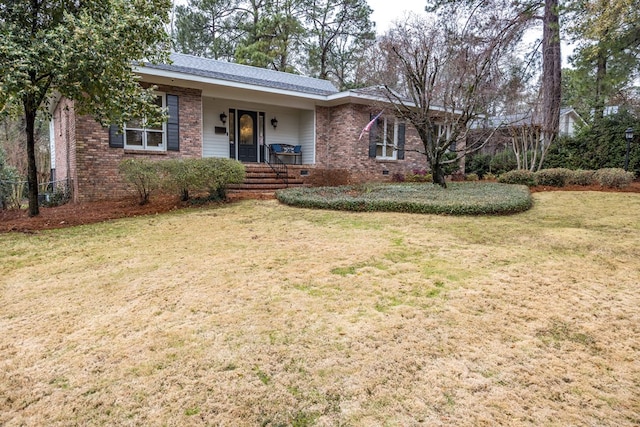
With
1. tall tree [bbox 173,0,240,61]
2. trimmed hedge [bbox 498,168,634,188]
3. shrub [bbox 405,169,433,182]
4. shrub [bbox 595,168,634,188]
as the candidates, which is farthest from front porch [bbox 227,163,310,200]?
tall tree [bbox 173,0,240,61]

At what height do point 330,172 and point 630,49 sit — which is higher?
point 630,49

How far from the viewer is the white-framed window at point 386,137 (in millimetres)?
14315

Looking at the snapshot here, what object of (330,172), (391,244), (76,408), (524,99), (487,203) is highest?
(524,99)

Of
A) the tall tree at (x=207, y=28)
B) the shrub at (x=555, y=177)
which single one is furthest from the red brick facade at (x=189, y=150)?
the tall tree at (x=207, y=28)

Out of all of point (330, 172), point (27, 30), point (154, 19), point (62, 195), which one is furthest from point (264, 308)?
point (62, 195)

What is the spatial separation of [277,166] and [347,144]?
2873mm

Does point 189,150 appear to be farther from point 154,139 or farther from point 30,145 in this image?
point 30,145

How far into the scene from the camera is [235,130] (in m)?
13.6

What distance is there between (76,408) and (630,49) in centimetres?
1699

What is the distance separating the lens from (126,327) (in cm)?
275

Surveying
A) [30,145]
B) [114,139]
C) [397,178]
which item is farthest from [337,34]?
[30,145]

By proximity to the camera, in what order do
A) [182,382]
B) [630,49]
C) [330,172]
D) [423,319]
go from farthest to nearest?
[630,49], [330,172], [423,319], [182,382]

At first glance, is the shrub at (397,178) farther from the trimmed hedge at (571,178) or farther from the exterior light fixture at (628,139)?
the exterior light fixture at (628,139)

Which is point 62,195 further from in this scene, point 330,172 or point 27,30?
point 330,172
